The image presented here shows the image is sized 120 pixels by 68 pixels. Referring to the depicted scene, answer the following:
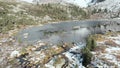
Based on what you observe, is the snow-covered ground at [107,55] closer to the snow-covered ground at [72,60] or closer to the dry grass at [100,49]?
the dry grass at [100,49]

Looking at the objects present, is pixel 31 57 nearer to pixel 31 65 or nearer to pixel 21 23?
pixel 31 65

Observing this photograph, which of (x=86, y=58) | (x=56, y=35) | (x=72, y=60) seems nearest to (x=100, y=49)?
(x=86, y=58)

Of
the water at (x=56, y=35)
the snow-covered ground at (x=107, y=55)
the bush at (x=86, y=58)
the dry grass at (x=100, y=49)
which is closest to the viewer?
the snow-covered ground at (x=107, y=55)

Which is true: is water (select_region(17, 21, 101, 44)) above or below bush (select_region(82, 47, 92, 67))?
below

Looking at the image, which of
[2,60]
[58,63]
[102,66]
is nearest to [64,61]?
[58,63]

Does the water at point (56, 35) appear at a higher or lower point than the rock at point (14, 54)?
lower

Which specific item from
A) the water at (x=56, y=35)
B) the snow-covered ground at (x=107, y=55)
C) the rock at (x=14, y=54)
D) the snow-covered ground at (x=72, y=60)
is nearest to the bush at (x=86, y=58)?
the snow-covered ground at (x=72, y=60)

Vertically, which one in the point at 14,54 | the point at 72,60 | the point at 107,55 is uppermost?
the point at 72,60

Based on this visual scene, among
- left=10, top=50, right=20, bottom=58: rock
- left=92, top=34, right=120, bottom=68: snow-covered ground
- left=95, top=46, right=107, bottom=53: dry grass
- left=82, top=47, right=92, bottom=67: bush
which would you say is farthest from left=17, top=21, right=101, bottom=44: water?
left=82, top=47, right=92, bottom=67: bush

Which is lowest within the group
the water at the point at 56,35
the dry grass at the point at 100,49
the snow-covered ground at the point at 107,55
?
the water at the point at 56,35

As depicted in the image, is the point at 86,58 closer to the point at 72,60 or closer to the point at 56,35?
the point at 72,60

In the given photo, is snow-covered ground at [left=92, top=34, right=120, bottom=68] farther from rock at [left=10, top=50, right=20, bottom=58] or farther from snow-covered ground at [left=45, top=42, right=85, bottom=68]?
rock at [left=10, top=50, right=20, bottom=58]
